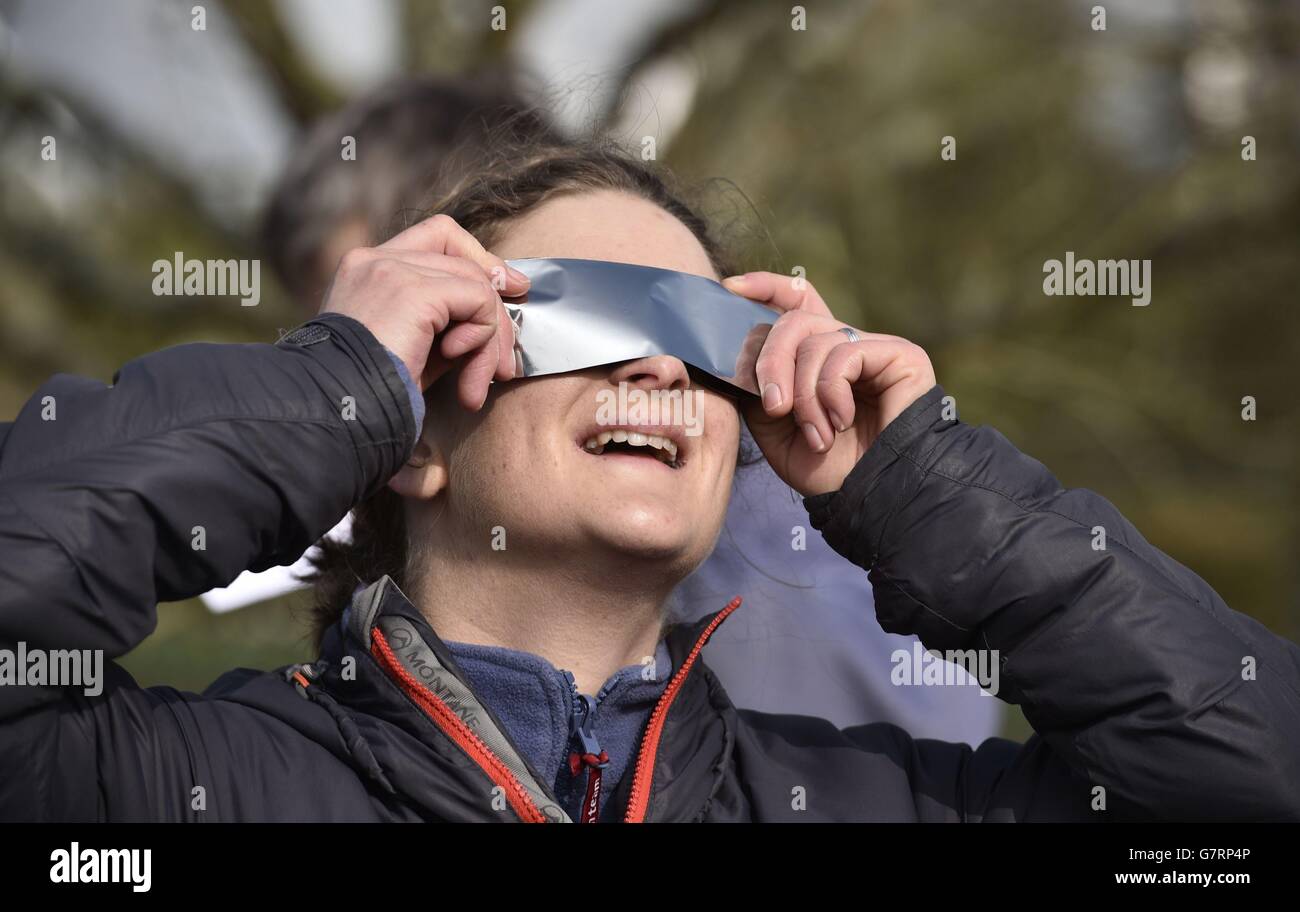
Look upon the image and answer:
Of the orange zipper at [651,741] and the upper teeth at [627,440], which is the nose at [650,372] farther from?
the orange zipper at [651,741]

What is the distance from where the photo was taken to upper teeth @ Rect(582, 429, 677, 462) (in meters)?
2.09

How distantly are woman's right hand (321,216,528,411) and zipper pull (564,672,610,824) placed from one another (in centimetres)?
47

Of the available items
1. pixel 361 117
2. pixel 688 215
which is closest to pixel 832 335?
pixel 688 215

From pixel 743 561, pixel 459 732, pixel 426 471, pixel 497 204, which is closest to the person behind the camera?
pixel 459 732

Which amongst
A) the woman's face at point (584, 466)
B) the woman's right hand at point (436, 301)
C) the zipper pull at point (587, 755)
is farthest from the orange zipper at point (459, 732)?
the woman's right hand at point (436, 301)

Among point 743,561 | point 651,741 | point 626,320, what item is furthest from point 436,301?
point 743,561

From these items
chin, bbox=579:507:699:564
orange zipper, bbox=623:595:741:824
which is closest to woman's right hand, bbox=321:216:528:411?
chin, bbox=579:507:699:564

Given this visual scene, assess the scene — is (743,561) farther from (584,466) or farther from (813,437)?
(584,466)

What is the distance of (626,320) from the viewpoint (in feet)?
7.04

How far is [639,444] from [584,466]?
0.29 ft

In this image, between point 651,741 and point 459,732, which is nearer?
point 459,732
